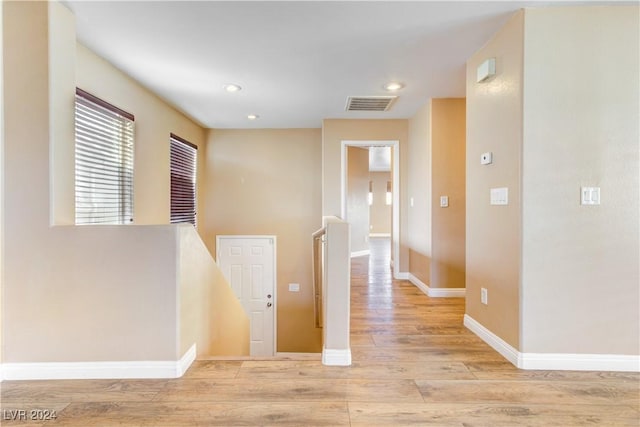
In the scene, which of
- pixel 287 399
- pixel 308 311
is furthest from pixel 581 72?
pixel 308 311

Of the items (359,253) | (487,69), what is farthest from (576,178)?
(359,253)

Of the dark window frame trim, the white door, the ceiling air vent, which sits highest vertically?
the ceiling air vent

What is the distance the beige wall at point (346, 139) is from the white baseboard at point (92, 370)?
2940 millimetres

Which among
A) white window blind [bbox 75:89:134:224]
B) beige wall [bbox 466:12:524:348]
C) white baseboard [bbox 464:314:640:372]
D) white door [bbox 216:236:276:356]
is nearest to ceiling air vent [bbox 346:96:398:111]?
beige wall [bbox 466:12:524:348]

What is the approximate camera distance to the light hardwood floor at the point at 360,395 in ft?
5.25

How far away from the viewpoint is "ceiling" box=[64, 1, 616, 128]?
2.04m

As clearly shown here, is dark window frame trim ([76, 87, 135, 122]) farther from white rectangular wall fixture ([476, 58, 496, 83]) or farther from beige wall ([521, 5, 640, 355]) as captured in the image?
beige wall ([521, 5, 640, 355])

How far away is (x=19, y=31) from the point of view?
6.32ft

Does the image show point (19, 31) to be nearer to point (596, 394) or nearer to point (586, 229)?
point (586, 229)

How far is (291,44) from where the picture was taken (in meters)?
2.45

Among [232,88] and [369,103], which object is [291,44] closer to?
[232,88]

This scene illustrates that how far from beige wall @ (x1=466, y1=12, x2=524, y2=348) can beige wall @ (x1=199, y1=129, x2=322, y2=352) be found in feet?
9.89

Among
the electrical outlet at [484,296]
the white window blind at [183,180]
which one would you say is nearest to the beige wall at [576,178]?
the electrical outlet at [484,296]

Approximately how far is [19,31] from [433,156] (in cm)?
367
